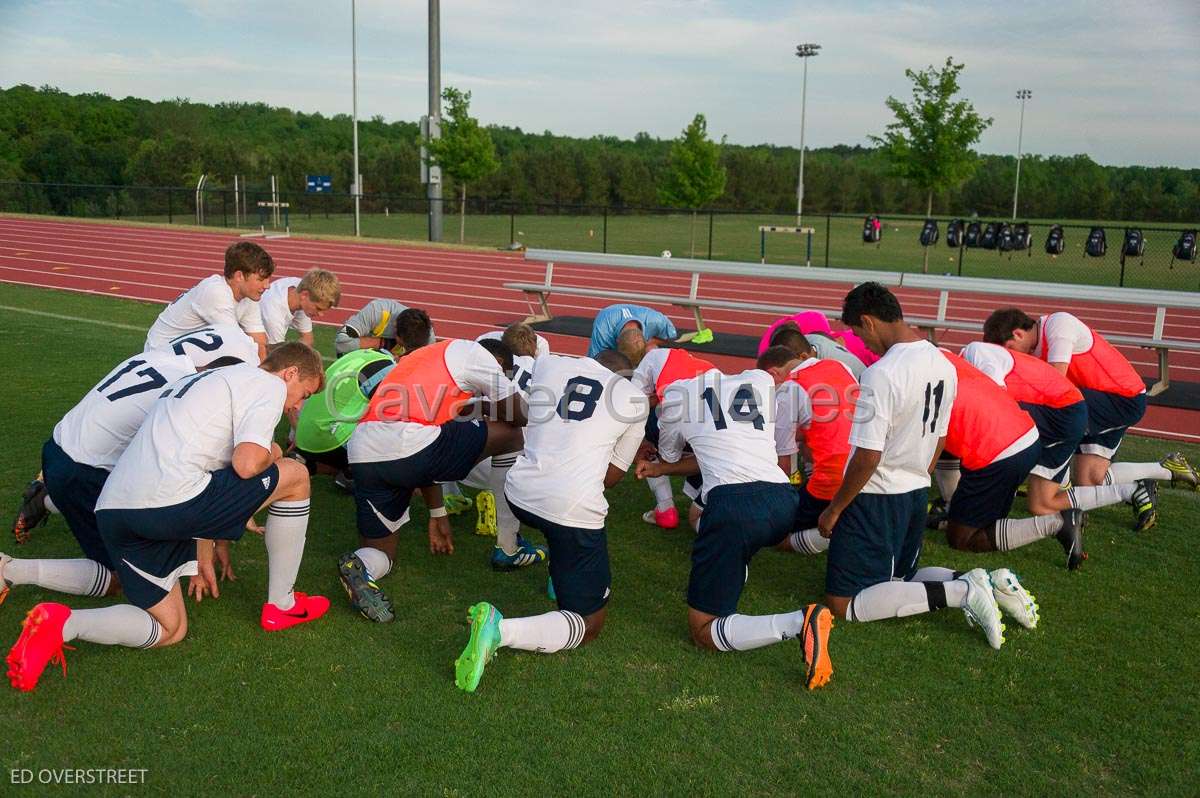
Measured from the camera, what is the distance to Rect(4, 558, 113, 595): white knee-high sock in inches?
166

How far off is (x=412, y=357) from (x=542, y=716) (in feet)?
6.72

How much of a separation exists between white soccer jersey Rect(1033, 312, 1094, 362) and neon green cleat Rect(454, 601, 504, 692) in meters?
3.96

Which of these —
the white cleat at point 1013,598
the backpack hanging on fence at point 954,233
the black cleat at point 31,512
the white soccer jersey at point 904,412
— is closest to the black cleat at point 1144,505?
the white cleat at point 1013,598

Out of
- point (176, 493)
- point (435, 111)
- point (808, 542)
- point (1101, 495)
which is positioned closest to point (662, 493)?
point (808, 542)

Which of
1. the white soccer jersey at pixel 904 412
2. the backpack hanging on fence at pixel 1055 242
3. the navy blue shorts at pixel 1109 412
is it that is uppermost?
the backpack hanging on fence at pixel 1055 242

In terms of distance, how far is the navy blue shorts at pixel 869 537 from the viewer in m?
4.32

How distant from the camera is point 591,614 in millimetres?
4160

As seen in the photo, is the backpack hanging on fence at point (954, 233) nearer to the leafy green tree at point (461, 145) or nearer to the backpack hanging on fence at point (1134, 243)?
the backpack hanging on fence at point (1134, 243)

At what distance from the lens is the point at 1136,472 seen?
6074 millimetres

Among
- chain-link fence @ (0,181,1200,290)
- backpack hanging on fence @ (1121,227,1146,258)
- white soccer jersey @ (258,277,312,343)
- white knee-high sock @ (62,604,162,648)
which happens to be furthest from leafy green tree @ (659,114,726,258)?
white knee-high sock @ (62,604,162,648)

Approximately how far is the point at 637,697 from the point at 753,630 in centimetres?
57

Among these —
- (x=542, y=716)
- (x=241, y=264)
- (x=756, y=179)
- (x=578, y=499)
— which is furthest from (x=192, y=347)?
(x=756, y=179)

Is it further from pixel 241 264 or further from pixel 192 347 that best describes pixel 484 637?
pixel 241 264

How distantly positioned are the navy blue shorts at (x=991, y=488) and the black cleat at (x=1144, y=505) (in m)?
0.76
